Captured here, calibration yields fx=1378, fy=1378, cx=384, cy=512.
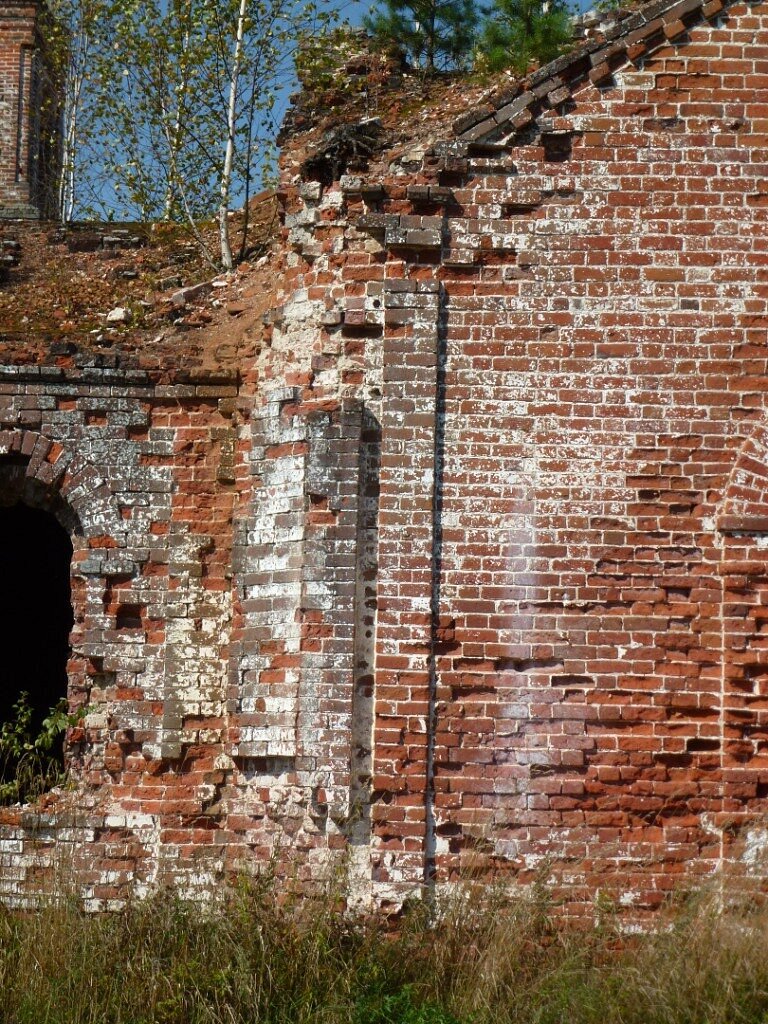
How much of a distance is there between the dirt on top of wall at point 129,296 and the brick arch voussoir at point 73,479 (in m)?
0.49

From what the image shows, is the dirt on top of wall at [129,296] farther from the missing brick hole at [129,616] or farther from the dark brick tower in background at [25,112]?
the dark brick tower in background at [25,112]

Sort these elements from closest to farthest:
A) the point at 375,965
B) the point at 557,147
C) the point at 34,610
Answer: the point at 375,965 < the point at 557,147 < the point at 34,610

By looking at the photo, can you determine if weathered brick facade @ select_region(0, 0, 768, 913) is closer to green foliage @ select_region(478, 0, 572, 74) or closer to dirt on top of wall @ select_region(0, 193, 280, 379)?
dirt on top of wall @ select_region(0, 193, 280, 379)

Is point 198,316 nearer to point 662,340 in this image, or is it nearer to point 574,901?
point 662,340

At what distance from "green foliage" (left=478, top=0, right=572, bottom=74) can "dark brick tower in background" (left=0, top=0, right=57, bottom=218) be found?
8.98m

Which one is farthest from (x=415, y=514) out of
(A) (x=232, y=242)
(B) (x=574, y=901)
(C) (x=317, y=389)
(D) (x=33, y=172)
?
(D) (x=33, y=172)

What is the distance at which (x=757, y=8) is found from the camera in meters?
7.61

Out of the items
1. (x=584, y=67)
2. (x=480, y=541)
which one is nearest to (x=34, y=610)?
(x=480, y=541)

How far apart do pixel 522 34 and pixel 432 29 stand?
100cm

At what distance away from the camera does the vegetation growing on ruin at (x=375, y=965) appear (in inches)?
229

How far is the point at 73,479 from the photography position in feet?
26.1

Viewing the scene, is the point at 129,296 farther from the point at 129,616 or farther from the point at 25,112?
the point at 25,112

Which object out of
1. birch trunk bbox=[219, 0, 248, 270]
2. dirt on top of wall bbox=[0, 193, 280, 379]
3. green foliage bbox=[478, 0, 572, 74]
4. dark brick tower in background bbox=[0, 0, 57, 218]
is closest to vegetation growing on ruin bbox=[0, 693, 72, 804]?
dirt on top of wall bbox=[0, 193, 280, 379]

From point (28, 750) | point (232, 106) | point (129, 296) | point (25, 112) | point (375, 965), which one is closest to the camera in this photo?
point (375, 965)
